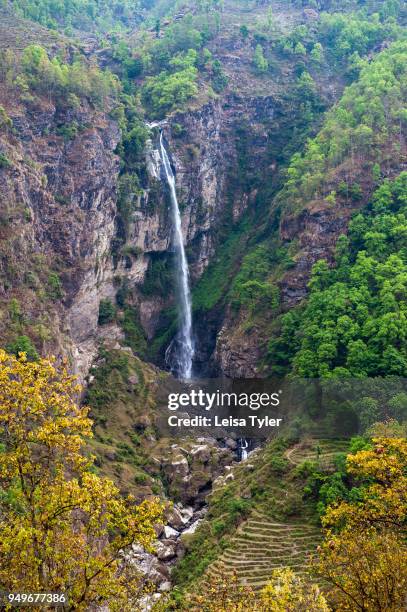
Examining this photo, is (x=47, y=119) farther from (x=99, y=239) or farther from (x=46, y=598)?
(x=46, y=598)

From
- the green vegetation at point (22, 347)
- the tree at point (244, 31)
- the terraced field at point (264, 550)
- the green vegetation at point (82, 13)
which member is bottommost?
the terraced field at point (264, 550)

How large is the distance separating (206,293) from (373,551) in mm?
33688

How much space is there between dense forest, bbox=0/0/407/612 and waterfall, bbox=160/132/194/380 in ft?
0.53

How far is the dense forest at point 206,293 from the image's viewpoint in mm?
9617

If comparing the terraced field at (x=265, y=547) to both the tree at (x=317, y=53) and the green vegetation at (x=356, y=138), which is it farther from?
the tree at (x=317, y=53)

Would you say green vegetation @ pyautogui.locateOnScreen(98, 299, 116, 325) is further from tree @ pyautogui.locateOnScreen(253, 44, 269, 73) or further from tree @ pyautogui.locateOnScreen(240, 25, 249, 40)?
tree @ pyautogui.locateOnScreen(240, 25, 249, 40)

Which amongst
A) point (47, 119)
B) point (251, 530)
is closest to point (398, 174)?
point (47, 119)

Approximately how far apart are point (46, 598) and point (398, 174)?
33511mm

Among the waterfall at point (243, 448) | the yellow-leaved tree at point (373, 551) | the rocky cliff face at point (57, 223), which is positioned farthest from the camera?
the waterfall at point (243, 448)

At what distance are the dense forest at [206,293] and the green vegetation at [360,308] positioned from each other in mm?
121

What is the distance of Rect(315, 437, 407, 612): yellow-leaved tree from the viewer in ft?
32.3

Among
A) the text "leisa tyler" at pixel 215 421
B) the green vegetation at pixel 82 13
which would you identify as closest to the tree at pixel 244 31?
the green vegetation at pixel 82 13

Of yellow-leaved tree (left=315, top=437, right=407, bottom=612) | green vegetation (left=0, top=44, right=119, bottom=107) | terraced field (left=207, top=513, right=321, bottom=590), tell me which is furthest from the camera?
green vegetation (left=0, top=44, right=119, bottom=107)

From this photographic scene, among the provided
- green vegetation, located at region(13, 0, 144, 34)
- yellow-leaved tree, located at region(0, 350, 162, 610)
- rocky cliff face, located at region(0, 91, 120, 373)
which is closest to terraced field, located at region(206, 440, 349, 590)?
rocky cliff face, located at region(0, 91, 120, 373)
